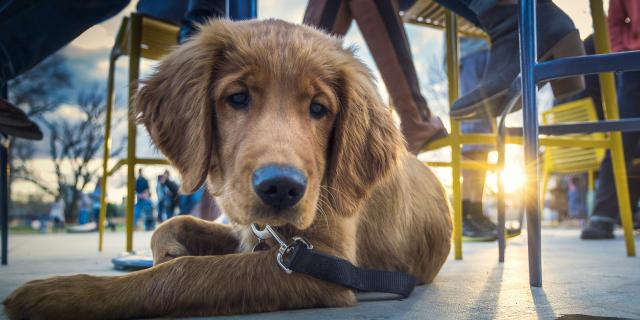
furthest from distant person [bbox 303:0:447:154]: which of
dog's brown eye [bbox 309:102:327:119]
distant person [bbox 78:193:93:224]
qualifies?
distant person [bbox 78:193:93:224]

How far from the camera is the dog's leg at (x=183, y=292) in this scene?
1.39 metres

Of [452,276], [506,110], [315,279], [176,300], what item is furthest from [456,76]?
[176,300]

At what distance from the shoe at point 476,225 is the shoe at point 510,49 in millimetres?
2982

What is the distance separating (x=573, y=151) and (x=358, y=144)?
7.94 metres

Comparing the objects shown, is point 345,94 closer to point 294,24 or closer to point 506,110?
point 294,24

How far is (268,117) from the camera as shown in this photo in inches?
69.1

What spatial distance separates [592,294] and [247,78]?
161 cm

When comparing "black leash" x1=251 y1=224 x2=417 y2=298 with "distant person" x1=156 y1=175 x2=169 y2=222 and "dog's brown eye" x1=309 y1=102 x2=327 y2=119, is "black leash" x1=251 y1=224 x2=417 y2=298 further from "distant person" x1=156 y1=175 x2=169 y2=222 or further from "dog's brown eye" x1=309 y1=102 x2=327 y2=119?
"distant person" x1=156 y1=175 x2=169 y2=222

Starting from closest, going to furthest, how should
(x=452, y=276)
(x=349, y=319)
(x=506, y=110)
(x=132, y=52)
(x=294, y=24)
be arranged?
(x=349, y=319) < (x=294, y=24) < (x=452, y=276) < (x=506, y=110) < (x=132, y=52)

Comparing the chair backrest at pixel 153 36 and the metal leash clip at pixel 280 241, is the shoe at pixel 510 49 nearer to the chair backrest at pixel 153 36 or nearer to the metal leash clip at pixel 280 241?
the metal leash clip at pixel 280 241

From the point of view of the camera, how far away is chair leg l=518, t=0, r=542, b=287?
2033 mm

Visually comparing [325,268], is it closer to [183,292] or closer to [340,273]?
[340,273]

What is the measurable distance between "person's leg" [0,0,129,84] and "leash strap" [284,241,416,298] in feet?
7.55

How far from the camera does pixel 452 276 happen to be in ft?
8.93
